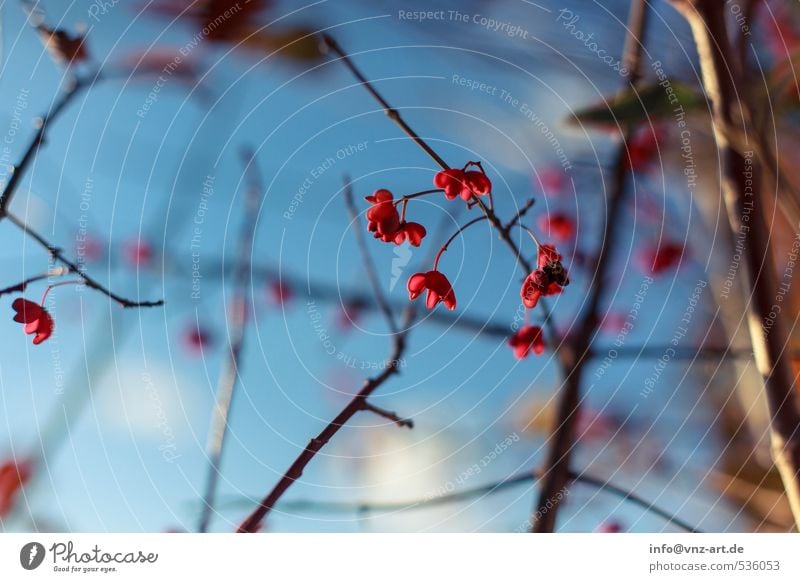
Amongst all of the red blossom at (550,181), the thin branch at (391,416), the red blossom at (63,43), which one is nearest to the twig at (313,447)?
the thin branch at (391,416)

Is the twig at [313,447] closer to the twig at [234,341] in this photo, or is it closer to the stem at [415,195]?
the twig at [234,341]

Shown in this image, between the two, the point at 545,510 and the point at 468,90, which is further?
the point at 468,90

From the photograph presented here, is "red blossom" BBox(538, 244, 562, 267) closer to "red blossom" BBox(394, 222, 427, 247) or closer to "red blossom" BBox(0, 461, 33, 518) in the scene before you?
"red blossom" BBox(394, 222, 427, 247)

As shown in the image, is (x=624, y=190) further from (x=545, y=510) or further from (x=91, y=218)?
(x=91, y=218)

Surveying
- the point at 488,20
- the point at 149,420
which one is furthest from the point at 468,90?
the point at 149,420

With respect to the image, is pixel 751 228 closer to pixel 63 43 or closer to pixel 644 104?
pixel 644 104

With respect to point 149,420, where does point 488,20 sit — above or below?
above
